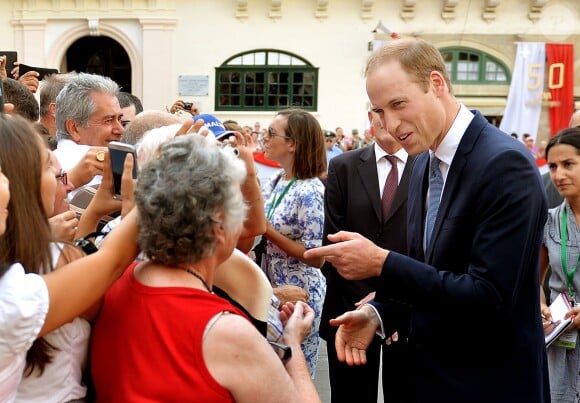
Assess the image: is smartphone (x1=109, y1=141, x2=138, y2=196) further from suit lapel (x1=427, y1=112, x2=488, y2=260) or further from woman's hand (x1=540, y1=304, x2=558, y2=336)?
woman's hand (x1=540, y1=304, x2=558, y2=336)

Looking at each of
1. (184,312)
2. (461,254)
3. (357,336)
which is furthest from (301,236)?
(184,312)

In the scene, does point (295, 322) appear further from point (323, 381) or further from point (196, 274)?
point (323, 381)

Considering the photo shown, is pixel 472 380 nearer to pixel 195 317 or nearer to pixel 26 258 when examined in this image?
pixel 195 317

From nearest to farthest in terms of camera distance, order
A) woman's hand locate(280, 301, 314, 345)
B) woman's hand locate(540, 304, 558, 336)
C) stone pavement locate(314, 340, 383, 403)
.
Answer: woman's hand locate(280, 301, 314, 345) < woman's hand locate(540, 304, 558, 336) < stone pavement locate(314, 340, 383, 403)

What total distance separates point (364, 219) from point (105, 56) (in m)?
17.9

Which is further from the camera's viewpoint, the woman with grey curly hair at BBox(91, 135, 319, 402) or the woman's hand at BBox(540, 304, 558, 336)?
the woman's hand at BBox(540, 304, 558, 336)

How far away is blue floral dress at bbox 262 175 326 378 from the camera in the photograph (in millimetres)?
3734

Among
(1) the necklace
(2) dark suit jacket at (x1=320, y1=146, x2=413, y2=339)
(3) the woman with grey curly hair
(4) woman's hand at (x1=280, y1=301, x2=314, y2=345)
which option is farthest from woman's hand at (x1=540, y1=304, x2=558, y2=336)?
(1) the necklace

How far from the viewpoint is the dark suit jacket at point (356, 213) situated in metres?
3.48

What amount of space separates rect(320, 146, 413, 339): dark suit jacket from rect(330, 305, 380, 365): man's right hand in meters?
1.03

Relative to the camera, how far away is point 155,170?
1.61 metres

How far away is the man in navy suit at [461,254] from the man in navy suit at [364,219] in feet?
4.04

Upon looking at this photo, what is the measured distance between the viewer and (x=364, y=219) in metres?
3.56

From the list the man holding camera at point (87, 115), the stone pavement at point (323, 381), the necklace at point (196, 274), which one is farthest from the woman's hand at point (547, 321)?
the man holding camera at point (87, 115)
